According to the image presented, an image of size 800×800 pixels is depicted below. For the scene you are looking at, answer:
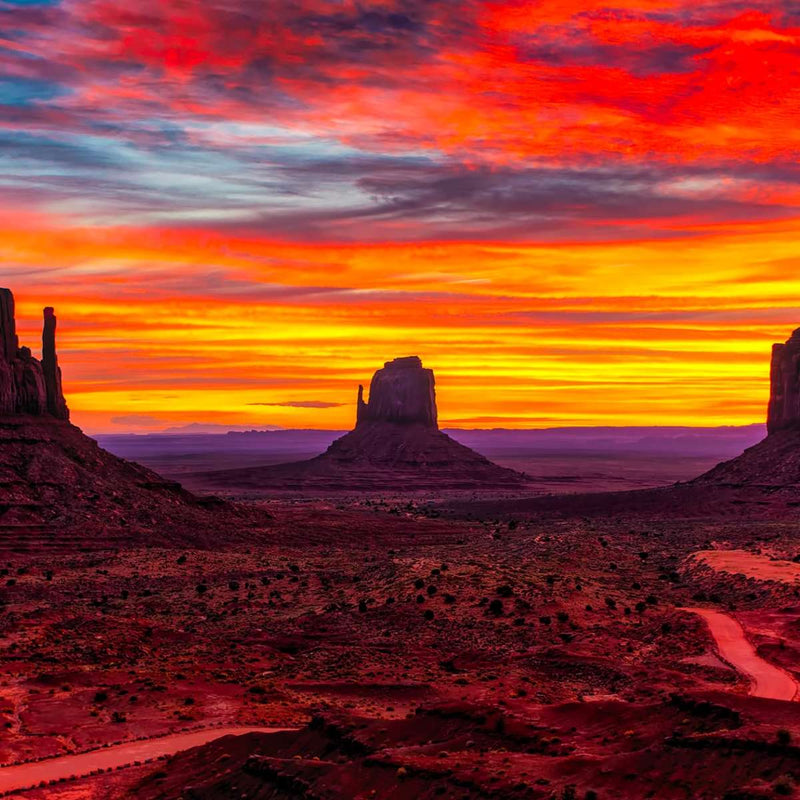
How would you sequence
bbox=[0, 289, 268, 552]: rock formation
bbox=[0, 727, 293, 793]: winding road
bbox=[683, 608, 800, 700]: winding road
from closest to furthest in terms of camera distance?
bbox=[0, 727, 293, 793]: winding road
bbox=[683, 608, 800, 700]: winding road
bbox=[0, 289, 268, 552]: rock formation

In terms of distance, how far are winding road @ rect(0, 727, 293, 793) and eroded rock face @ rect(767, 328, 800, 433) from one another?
136 m

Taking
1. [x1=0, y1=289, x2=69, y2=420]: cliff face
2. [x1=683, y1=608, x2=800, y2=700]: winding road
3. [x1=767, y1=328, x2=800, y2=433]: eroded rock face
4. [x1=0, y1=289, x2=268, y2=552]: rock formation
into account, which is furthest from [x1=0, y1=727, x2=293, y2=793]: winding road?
[x1=767, y1=328, x2=800, y2=433]: eroded rock face

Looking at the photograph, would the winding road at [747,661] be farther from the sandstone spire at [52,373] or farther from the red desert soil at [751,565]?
the sandstone spire at [52,373]

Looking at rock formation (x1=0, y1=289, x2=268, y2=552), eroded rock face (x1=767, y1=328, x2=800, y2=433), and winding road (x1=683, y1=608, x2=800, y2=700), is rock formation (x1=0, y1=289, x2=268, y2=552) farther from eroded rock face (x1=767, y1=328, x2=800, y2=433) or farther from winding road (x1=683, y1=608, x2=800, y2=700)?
eroded rock face (x1=767, y1=328, x2=800, y2=433)

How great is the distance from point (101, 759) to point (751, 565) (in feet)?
186

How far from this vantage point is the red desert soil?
245 feet

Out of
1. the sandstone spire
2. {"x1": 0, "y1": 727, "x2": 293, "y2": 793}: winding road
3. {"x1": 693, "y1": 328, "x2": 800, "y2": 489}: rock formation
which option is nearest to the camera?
{"x1": 0, "y1": 727, "x2": 293, "y2": 793}: winding road

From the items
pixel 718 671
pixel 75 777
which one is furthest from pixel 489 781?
pixel 718 671

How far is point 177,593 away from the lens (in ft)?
243

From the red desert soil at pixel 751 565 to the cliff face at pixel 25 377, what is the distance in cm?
6289

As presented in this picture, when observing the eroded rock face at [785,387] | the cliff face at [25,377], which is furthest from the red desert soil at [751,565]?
the eroded rock face at [785,387]

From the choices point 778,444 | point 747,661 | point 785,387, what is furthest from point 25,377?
point 785,387

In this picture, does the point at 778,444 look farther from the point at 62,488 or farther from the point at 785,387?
the point at 62,488

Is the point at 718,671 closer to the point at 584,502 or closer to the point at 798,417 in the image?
the point at 584,502
